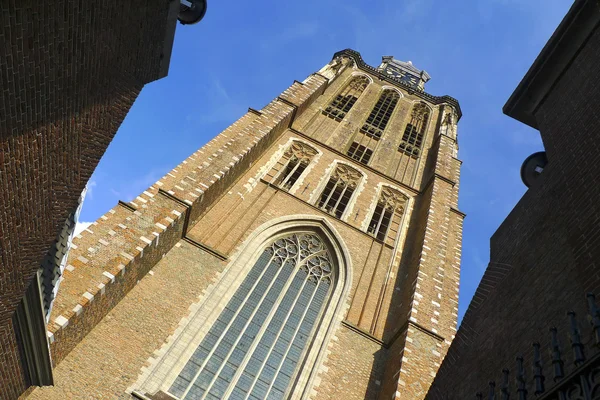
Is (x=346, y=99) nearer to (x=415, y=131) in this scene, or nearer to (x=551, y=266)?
(x=415, y=131)

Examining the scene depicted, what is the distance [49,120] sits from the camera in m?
5.71

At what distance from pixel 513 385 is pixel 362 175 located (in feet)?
49.1

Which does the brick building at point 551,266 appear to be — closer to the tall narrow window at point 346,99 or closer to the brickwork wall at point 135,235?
the brickwork wall at point 135,235

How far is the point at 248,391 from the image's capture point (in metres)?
10.8

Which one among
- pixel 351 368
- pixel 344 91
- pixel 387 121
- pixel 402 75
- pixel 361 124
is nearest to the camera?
pixel 351 368

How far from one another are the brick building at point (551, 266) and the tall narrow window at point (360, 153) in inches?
429

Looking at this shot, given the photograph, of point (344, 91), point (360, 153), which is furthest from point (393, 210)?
point (344, 91)

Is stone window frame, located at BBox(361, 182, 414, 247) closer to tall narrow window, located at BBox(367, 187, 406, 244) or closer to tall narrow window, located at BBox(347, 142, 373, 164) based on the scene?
tall narrow window, located at BBox(367, 187, 406, 244)

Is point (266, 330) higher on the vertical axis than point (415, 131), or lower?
lower

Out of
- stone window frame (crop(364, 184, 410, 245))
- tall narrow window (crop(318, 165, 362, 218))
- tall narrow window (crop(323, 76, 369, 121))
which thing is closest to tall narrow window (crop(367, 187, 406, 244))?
stone window frame (crop(364, 184, 410, 245))

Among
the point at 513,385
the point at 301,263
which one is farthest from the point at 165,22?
the point at 301,263

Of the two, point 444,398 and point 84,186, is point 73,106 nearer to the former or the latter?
point 84,186

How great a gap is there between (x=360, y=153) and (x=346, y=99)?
19.4 ft

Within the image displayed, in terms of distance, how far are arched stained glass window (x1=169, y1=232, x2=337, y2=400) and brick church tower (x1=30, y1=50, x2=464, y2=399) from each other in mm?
33
